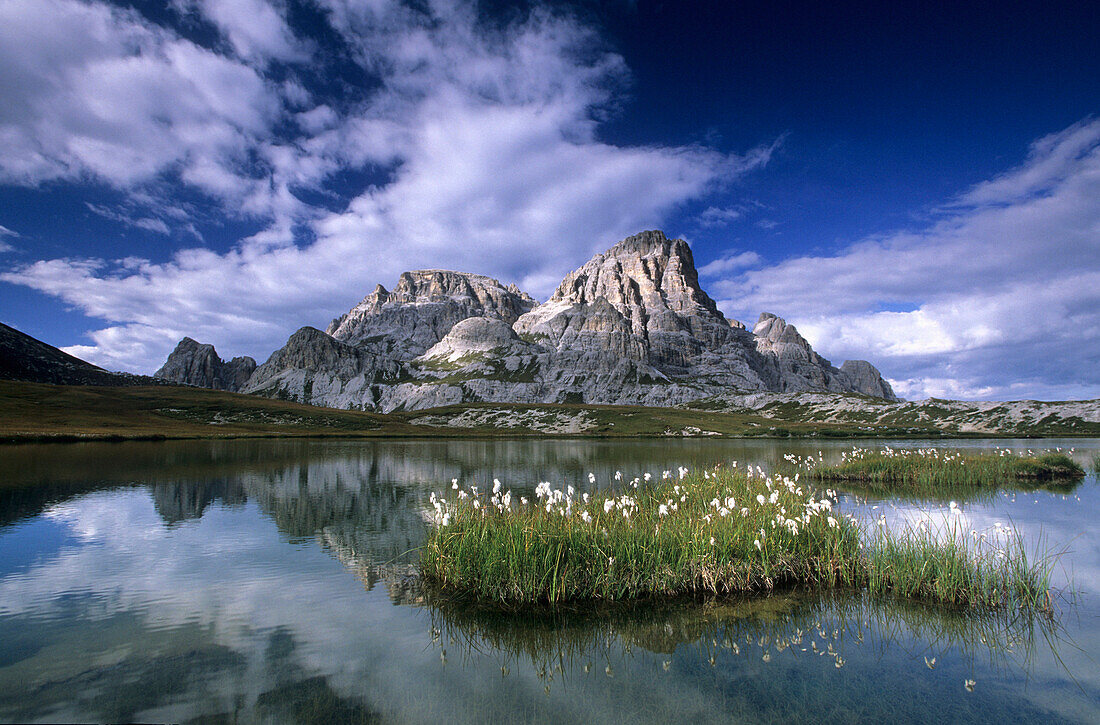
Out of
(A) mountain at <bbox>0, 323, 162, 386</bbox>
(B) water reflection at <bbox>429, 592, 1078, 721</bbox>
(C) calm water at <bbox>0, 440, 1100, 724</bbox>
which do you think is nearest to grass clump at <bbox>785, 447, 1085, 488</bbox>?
(C) calm water at <bbox>0, 440, 1100, 724</bbox>

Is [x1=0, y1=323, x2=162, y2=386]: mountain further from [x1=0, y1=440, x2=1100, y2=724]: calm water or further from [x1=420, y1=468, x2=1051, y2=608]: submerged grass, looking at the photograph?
[x1=420, y1=468, x2=1051, y2=608]: submerged grass

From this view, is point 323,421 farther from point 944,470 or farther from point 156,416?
point 944,470

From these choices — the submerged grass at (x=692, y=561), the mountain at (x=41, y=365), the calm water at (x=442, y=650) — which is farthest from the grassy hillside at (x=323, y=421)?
the submerged grass at (x=692, y=561)

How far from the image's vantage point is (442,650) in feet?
33.0

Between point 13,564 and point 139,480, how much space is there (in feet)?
69.8

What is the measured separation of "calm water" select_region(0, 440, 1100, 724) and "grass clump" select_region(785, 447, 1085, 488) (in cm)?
1569

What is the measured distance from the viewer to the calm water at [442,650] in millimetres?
7934

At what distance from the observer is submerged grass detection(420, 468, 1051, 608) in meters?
12.4

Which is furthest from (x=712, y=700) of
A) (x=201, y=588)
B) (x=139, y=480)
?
(x=139, y=480)

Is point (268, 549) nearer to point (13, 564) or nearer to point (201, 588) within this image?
point (201, 588)

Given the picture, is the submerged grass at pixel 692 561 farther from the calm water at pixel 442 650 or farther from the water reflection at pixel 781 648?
the calm water at pixel 442 650

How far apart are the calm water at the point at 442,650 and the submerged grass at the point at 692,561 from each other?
30.0 inches

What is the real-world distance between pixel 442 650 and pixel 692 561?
6.48 meters

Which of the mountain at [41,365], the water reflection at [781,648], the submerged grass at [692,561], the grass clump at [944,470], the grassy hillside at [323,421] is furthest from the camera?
the mountain at [41,365]
